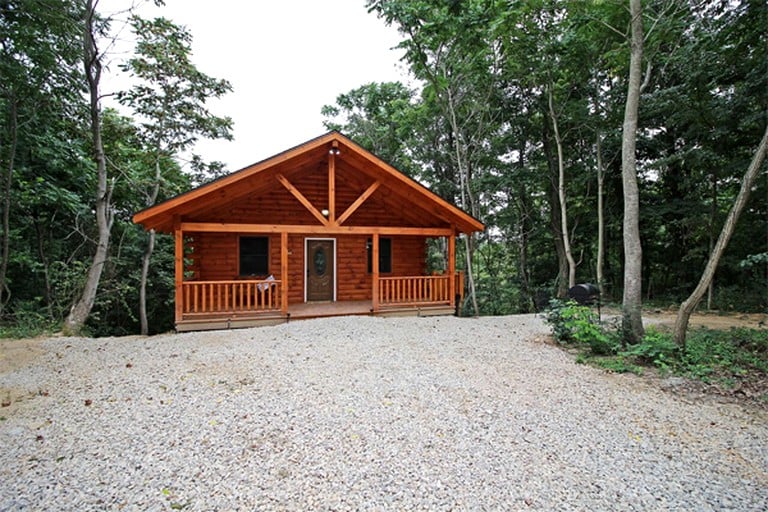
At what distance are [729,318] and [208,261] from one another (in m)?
13.7

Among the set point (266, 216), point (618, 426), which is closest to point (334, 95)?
point (266, 216)

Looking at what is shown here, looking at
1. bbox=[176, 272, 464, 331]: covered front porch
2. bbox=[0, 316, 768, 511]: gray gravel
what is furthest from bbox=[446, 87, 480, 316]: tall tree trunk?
bbox=[0, 316, 768, 511]: gray gravel

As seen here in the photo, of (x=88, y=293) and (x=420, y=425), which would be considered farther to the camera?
(x=88, y=293)

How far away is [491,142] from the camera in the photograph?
14.0 meters

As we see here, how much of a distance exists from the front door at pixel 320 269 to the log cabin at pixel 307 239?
0.03 meters

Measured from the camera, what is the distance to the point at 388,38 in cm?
1073

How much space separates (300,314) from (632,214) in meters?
6.70

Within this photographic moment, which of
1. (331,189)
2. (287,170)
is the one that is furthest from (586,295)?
(287,170)

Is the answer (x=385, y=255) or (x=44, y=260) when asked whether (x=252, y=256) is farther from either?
(x=44, y=260)

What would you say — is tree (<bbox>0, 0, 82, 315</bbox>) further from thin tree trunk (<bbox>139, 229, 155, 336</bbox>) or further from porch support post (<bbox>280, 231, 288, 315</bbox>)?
porch support post (<bbox>280, 231, 288, 315</bbox>)

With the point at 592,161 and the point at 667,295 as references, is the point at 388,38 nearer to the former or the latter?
the point at 592,161

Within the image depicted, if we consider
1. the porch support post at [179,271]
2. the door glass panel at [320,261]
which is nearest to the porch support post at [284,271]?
the porch support post at [179,271]

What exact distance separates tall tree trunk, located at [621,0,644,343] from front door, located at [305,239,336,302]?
7021 mm

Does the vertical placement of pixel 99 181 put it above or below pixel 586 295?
above
